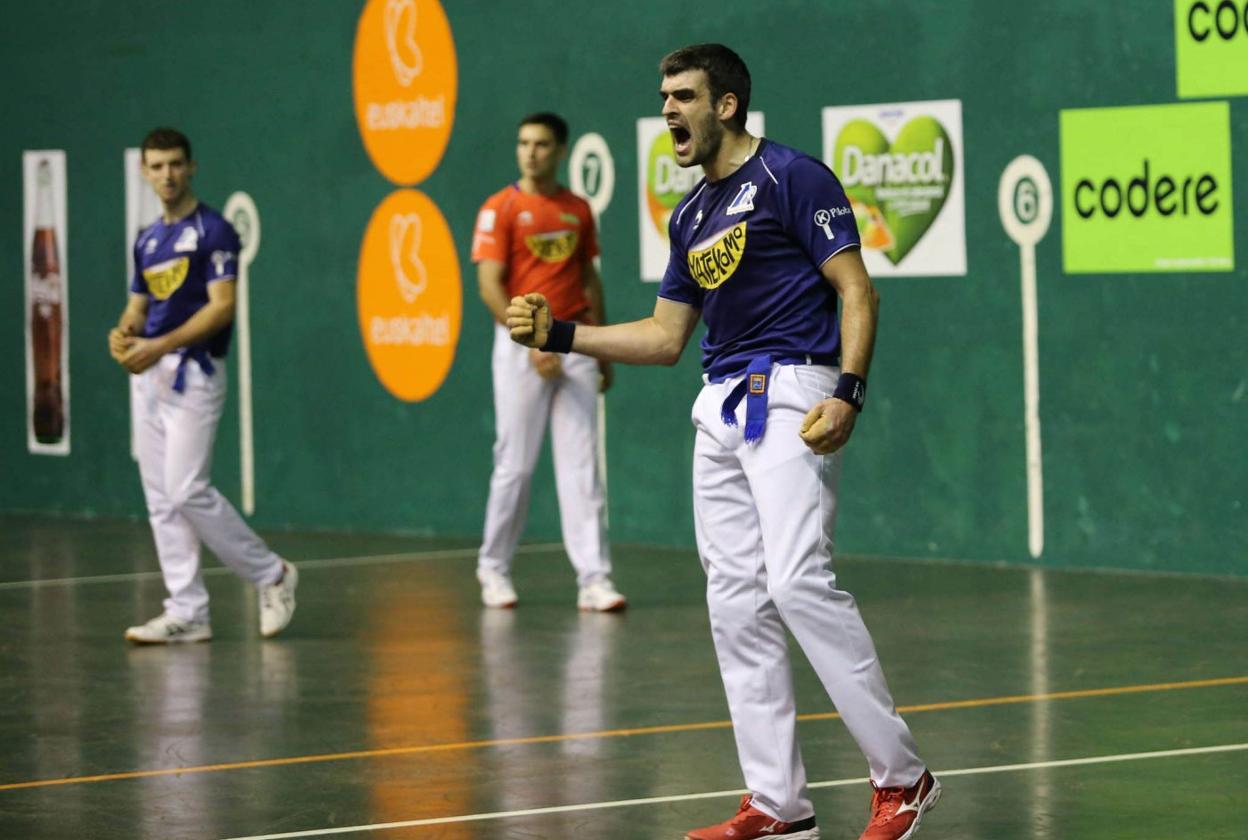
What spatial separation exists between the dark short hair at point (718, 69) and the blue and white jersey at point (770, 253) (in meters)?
0.13

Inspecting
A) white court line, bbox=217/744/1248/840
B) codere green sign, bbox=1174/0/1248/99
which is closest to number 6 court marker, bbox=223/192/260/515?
Result: codere green sign, bbox=1174/0/1248/99

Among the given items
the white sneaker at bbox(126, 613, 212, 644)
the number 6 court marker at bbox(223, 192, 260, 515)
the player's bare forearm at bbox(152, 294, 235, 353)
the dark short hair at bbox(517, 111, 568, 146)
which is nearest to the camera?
Answer: the player's bare forearm at bbox(152, 294, 235, 353)

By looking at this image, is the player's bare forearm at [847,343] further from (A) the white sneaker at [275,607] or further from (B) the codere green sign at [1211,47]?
(B) the codere green sign at [1211,47]

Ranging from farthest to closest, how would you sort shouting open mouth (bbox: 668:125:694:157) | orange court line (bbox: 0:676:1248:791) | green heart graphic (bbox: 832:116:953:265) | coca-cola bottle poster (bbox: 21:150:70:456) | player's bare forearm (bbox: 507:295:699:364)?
coca-cola bottle poster (bbox: 21:150:70:456) → green heart graphic (bbox: 832:116:953:265) → orange court line (bbox: 0:676:1248:791) → player's bare forearm (bbox: 507:295:699:364) → shouting open mouth (bbox: 668:125:694:157)

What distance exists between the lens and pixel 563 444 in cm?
1100

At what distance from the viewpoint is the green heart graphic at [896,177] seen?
39.9 feet

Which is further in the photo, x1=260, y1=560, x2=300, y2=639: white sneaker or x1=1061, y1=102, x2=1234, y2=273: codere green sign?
x1=1061, y1=102, x2=1234, y2=273: codere green sign

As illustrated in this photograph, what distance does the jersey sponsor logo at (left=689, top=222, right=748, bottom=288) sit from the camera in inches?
242

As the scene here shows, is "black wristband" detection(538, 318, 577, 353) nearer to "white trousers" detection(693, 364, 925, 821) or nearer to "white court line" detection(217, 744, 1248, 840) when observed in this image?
"white trousers" detection(693, 364, 925, 821)

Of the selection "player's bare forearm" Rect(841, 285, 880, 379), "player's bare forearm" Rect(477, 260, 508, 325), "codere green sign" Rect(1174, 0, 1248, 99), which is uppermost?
"codere green sign" Rect(1174, 0, 1248, 99)

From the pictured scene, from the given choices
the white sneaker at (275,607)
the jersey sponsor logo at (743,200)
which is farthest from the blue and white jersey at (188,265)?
the jersey sponsor logo at (743,200)

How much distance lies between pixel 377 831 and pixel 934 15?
674 centimetres

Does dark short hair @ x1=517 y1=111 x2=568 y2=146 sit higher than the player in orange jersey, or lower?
higher

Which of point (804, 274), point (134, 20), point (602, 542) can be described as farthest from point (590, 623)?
point (134, 20)
